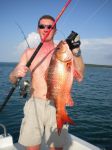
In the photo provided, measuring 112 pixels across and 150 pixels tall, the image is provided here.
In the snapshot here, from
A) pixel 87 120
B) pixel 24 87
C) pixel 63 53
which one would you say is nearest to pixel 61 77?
pixel 63 53

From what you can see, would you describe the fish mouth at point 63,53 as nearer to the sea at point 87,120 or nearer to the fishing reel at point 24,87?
the fishing reel at point 24,87

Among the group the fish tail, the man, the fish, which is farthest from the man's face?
the fish tail

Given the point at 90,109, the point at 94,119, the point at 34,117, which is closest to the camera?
the point at 34,117

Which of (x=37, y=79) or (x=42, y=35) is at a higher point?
(x=42, y=35)

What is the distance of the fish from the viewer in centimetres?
366

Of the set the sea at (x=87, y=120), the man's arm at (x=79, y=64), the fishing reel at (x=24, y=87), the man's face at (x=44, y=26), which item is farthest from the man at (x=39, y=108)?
the sea at (x=87, y=120)

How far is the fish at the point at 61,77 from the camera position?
144 inches

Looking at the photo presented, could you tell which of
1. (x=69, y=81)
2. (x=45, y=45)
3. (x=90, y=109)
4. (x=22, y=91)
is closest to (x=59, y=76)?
(x=69, y=81)

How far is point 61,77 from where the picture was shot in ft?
12.1

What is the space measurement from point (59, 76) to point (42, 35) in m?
1.66

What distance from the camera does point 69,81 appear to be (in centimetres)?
370

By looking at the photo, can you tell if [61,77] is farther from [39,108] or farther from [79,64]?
[39,108]

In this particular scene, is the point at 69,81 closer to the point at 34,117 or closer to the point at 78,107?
the point at 34,117

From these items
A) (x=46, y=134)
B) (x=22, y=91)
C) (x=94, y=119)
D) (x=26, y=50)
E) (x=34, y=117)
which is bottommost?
(x=94, y=119)
